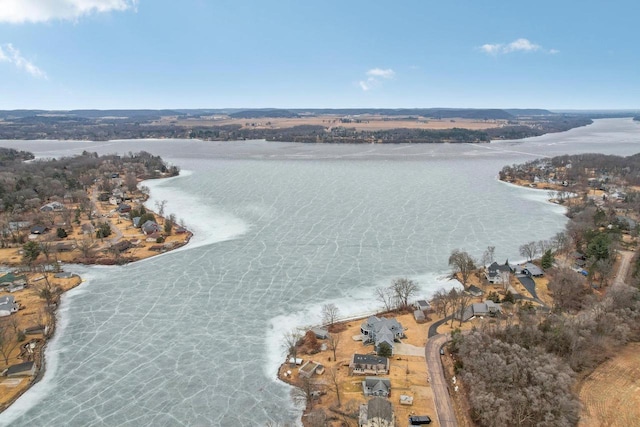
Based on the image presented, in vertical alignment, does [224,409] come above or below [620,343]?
below

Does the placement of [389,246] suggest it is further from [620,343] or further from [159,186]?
[159,186]

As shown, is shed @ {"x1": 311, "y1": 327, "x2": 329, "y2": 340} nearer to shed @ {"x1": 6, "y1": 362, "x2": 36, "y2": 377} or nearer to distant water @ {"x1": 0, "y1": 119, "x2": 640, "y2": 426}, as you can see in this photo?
distant water @ {"x1": 0, "y1": 119, "x2": 640, "y2": 426}

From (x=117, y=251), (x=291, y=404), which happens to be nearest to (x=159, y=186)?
(x=117, y=251)

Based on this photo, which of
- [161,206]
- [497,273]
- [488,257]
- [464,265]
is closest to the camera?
[464,265]

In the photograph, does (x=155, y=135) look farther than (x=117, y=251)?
Yes

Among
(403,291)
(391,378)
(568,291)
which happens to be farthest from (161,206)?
(568,291)

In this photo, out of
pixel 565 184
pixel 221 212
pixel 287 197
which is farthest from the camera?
pixel 565 184

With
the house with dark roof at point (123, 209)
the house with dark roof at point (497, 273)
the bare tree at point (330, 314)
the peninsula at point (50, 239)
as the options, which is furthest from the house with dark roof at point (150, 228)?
the house with dark roof at point (497, 273)

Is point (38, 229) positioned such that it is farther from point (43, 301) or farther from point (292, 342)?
point (292, 342)

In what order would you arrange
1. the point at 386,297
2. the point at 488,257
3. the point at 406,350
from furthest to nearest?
the point at 488,257 → the point at 386,297 → the point at 406,350
